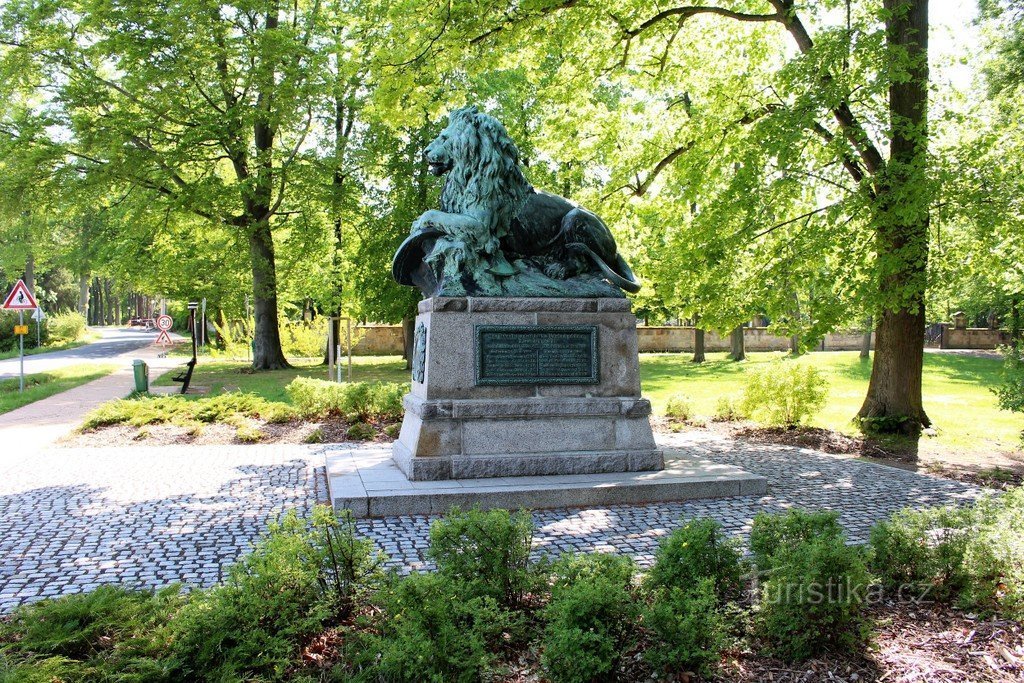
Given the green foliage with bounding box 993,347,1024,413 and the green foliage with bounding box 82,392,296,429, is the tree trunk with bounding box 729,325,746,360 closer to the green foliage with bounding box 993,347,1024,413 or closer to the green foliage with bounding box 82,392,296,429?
the green foliage with bounding box 993,347,1024,413

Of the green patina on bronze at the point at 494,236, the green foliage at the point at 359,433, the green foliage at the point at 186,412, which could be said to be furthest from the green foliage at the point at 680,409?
the green foliage at the point at 186,412

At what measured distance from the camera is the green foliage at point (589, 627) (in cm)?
359

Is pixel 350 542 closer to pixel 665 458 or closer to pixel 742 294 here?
pixel 665 458

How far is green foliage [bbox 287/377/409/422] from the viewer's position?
13.6 m

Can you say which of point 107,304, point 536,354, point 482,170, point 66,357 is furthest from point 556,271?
point 107,304

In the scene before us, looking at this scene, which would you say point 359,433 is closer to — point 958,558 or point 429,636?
point 429,636

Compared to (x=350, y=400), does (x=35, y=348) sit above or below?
below

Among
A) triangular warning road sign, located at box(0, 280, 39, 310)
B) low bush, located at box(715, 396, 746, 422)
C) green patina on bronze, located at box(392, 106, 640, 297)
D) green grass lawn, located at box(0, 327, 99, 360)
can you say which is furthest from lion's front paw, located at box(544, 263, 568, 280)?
green grass lawn, located at box(0, 327, 99, 360)

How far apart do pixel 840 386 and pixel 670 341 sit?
24.6 m

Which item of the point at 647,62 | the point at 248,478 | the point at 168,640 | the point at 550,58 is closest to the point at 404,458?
the point at 248,478

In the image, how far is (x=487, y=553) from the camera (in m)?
4.59

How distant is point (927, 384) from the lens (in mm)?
22766

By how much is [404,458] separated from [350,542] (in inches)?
138

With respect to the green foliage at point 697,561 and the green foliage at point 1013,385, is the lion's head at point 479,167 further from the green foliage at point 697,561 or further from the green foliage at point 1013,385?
the green foliage at point 1013,385
